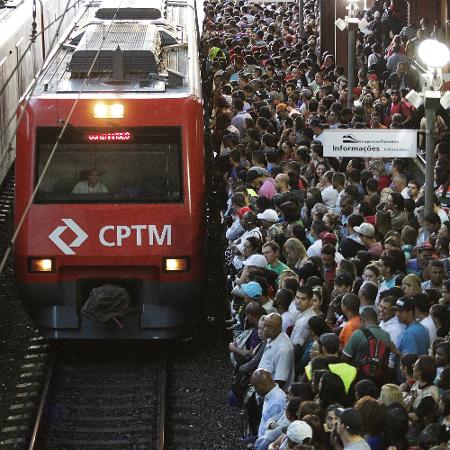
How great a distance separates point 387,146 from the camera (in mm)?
14359

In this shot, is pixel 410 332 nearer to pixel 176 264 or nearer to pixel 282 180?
pixel 176 264

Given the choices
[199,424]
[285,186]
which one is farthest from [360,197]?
[199,424]

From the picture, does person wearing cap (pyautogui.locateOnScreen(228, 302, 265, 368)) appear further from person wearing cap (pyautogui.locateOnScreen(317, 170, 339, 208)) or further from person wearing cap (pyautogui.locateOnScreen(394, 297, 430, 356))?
person wearing cap (pyautogui.locateOnScreen(317, 170, 339, 208))

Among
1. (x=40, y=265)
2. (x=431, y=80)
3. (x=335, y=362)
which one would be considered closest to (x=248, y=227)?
(x=40, y=265)

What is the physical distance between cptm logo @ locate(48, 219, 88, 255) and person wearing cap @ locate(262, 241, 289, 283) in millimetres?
1941

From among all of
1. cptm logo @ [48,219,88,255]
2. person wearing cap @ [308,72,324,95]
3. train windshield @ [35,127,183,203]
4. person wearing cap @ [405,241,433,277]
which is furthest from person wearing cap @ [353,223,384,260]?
person wearing cap @ [308,72,324,95]

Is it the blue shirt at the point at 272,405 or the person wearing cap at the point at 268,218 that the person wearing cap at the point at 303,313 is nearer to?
the blue shirt at the point at 272,405

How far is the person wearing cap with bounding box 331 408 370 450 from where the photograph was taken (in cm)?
932

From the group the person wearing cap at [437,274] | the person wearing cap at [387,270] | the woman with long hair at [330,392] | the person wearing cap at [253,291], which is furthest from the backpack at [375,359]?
the person wearing cap at [253,291]

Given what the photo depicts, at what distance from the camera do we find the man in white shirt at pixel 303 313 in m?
12.5

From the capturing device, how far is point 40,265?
14.9 m

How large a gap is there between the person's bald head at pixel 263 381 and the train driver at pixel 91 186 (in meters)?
4.30

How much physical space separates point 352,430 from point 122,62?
23.2ft

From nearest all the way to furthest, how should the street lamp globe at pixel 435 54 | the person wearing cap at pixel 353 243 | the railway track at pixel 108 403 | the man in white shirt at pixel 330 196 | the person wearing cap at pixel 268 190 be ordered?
1. the railway track at pixel 108 403
2. the street lamp globe at pixel 435 54
3. the person wearing cap at pixel 353 243
4. the man in white shirt at pixel 330 196
5. the person wearing cap at pixel 268 190
